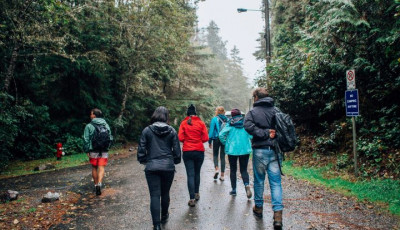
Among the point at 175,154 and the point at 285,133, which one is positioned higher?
the point at 285,133

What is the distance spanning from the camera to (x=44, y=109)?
1547 cm

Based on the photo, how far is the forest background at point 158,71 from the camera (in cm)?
934

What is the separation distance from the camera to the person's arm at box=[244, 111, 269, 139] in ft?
16.7

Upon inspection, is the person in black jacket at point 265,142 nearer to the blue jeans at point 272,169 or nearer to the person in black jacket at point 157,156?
the blue jeans at point 272,169

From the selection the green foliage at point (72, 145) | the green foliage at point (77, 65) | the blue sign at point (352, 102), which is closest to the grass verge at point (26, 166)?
the green foliage at point (77, 65)

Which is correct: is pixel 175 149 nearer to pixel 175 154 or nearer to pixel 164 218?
pixel 175 154

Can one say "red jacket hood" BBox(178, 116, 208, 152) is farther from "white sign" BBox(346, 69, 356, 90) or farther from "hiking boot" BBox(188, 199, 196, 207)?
"white sign" BBox(346, 69, 356, 90)

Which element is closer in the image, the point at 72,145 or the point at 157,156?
the point at 157,156

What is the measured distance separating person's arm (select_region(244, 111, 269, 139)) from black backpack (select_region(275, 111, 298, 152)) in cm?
22

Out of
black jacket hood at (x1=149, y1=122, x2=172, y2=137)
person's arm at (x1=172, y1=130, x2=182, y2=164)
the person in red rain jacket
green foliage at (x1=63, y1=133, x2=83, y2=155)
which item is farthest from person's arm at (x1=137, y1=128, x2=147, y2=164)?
green foliage at (x1=63, y1=133, x2=83, y2=155)

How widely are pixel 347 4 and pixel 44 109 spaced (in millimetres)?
14517

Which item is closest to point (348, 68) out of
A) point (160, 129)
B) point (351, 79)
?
point (351, 79)

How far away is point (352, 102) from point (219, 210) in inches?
197

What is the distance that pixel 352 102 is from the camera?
8.21 metres
